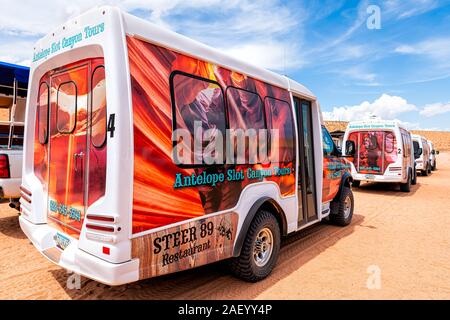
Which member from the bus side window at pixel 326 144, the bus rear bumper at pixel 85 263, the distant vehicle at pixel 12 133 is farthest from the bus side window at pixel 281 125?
the distant vehicle at pixel 12 133

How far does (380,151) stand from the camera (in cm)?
1119

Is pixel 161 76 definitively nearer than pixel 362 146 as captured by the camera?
Yes

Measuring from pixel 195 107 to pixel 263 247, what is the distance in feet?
6.86

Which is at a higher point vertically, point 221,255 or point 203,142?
point 203,142

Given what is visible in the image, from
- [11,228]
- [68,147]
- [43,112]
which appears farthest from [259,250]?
[11,228]

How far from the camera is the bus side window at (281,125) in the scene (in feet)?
13.2

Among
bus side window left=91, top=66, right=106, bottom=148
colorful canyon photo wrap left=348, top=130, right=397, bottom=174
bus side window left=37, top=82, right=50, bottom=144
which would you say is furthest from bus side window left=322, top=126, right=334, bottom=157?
colorful canyon photo wrap left=348, top=130, right=397, bottom=174

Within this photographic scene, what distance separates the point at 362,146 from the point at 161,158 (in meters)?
10.8

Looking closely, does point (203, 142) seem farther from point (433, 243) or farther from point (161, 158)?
point (433, 243)

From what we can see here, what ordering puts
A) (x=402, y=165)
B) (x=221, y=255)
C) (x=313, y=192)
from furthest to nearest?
(x=402, y=165) → (x=313, y=192) → (x=221, y=255)

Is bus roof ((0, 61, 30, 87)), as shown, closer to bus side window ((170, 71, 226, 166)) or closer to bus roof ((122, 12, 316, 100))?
bus roof ((122, 12, 316, 100))

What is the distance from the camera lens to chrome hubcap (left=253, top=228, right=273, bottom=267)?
3770 millimetres

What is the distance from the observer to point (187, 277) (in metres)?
3.79
